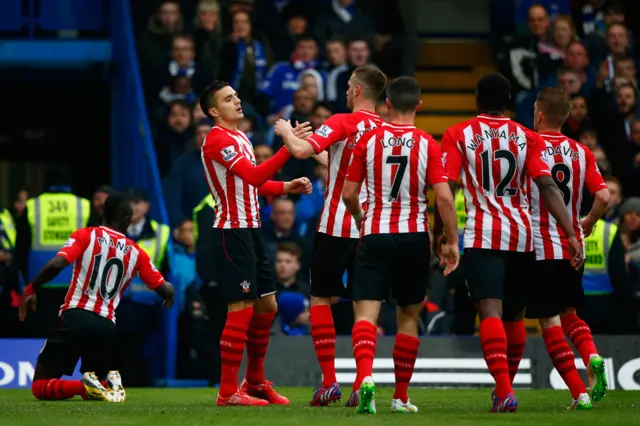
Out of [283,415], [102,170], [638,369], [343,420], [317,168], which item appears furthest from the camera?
[102,170]

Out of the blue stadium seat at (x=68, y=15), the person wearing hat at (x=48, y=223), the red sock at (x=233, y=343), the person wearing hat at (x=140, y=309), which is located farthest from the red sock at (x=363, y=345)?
the blue stadium seat at (x=68, y=15)

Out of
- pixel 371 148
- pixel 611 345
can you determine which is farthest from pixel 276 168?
pixel 611 345

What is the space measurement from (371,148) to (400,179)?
10.0 inches

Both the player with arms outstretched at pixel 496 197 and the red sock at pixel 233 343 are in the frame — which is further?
the red sock at pixel 233 343

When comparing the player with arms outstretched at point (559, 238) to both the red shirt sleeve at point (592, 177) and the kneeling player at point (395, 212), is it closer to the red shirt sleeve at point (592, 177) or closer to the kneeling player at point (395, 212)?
the red shirt sleeve at point (592, 177)

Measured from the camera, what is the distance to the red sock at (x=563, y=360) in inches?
357

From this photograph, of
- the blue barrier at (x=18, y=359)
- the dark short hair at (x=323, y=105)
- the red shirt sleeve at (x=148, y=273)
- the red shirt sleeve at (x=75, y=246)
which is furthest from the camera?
the dark short hair at (x=323, y=105)

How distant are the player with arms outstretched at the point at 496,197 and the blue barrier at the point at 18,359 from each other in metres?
5.35

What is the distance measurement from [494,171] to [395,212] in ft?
2.23

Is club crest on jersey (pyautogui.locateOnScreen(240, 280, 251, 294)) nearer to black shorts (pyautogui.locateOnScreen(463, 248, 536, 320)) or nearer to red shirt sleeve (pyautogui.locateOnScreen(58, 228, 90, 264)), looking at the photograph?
black shorts (pyautogui.locateOnScreen(463, 248, 536, 320))

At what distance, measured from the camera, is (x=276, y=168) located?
29.5 feet

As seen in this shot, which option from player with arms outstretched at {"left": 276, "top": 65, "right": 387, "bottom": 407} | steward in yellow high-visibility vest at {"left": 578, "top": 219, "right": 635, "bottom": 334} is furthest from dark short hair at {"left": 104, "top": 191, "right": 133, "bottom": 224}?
steward in yellow high-visibility vest at {"left": 578, "top": 219, "right": 635, "bottom": 334}

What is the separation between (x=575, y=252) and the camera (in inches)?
355

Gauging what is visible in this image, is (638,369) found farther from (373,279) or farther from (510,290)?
(373,279)
